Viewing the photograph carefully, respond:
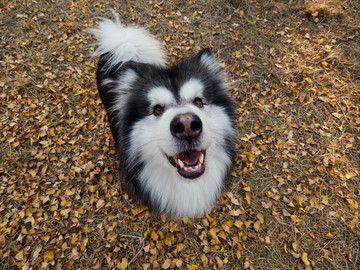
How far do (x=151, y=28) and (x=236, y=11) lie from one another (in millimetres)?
1783

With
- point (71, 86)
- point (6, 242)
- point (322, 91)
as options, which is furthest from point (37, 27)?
point (322, 91)

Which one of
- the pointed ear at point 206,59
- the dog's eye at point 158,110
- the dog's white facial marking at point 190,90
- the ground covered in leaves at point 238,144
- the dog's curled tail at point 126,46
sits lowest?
the ground covered in leaves at point 238,144

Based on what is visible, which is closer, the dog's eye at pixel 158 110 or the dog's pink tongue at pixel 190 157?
the dog's pink tongue at pixel 190 157

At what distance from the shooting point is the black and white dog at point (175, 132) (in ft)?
4.89

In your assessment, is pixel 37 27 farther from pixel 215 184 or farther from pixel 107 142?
pixel 215 184

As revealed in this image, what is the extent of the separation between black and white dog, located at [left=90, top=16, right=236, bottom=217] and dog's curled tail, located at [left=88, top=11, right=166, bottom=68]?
266 millimetres

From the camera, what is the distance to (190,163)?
62.3 inches

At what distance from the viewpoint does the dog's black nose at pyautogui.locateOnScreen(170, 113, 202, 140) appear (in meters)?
1.37

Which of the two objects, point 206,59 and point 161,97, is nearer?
point 161,97

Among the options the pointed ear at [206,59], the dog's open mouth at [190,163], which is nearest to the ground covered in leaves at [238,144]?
the dog's open mouth at [190,163]

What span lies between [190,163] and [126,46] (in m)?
1.63

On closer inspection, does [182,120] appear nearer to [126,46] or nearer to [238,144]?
[126,46]

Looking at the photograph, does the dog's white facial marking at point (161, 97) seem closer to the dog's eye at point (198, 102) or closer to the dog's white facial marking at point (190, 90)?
the dog's white facial marking at point (190, 90)

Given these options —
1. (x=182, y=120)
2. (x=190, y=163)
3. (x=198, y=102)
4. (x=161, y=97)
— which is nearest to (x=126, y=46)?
(x=161, y=97)
